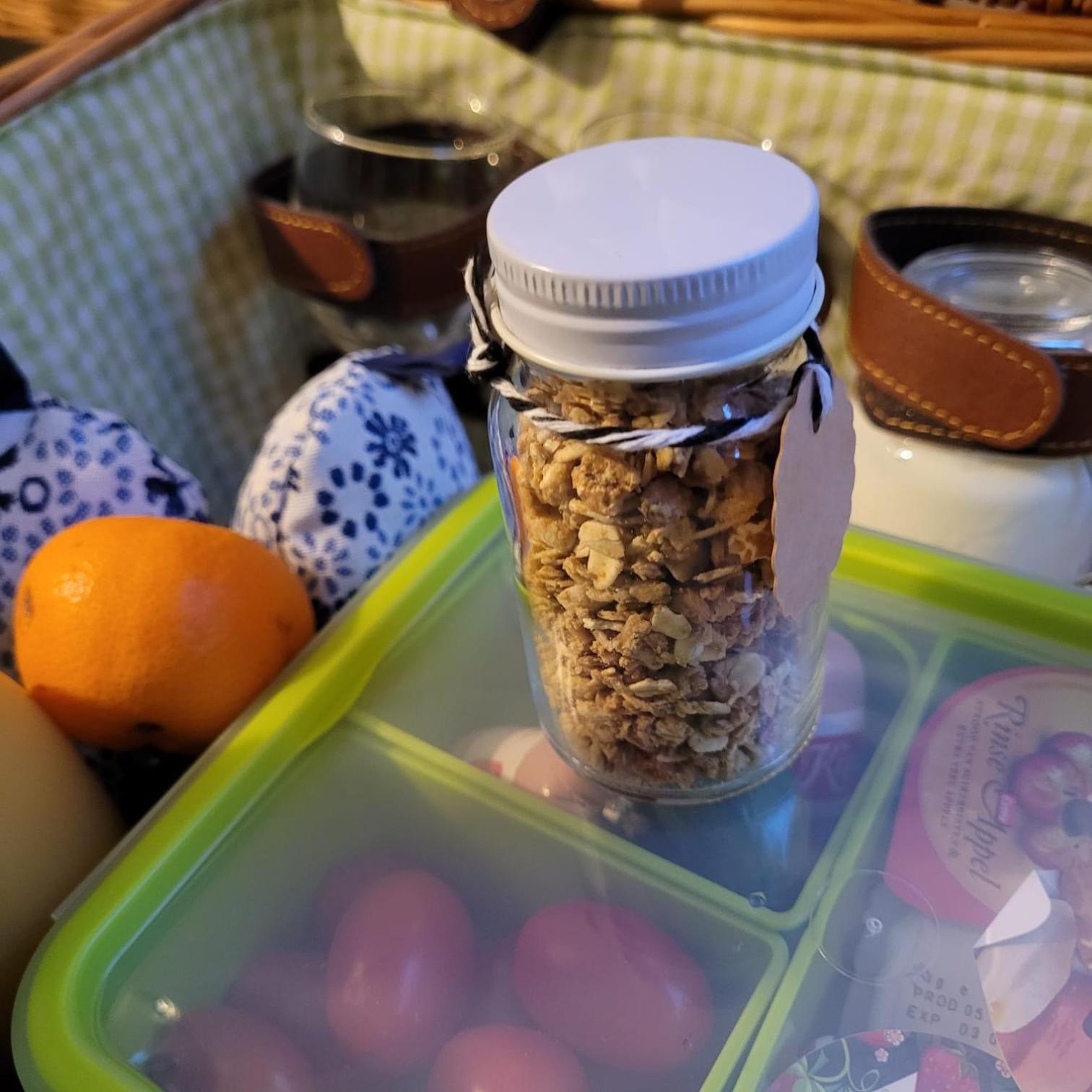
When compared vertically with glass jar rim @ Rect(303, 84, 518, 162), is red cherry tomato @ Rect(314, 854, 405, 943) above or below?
below

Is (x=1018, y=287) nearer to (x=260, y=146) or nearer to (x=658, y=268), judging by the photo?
(x=658, y=268)

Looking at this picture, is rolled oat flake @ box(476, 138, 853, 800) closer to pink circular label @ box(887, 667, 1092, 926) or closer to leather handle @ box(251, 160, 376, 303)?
pink circular label @ box(887, 667, 1092, 926)

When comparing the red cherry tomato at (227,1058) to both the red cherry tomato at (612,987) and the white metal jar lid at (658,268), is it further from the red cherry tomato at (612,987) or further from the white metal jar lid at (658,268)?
the white metal jar lid at (658,268)

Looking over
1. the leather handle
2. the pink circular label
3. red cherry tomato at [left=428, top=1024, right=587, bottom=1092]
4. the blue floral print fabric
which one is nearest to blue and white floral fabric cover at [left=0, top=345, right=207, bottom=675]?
the blue floral print fabric

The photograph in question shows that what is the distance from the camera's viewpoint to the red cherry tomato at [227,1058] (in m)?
0.37

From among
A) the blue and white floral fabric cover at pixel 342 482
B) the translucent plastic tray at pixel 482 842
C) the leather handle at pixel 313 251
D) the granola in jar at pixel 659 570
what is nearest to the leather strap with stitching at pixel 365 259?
the leather handle at pixel 313 251

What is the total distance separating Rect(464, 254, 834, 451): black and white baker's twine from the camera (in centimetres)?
32

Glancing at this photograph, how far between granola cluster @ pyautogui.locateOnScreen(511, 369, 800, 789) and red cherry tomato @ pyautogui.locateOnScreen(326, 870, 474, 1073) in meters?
0.10

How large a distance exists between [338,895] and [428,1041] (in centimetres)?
8

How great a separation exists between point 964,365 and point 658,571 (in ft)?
0.89

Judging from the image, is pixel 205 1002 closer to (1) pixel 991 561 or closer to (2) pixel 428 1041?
(2) pixel 428 1041

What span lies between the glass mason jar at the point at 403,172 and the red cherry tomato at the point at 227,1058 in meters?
0.50

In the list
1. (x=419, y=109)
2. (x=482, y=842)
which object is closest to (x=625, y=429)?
(x=482, y=842)

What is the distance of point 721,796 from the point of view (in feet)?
1.48
